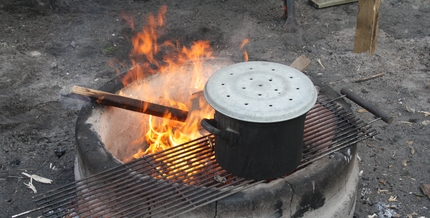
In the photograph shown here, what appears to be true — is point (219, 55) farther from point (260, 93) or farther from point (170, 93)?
point (260, 93)

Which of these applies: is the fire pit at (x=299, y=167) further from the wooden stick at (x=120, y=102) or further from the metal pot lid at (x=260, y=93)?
the metal pot lid at (x=260, y=93)

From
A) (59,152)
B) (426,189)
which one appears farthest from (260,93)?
(59,152)

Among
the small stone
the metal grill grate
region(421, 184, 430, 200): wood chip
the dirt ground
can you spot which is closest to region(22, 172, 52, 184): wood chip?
the dirt ground

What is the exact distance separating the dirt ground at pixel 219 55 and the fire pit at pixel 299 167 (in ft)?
1.62

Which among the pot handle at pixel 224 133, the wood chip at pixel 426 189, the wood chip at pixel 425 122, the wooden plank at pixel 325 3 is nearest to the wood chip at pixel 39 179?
the pot handle at pixel 224 133

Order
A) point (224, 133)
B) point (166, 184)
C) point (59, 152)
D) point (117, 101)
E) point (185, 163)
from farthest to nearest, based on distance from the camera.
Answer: point (59, 152), point (117, 101), point (185, 163), point (166, 184), point (224, 133)

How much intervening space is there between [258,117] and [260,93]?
8.5 inches

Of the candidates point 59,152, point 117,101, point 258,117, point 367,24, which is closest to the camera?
point 258,117

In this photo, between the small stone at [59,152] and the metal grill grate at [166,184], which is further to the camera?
the small stone at [59,152]

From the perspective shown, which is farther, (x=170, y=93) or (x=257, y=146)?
(x=170, y=93)

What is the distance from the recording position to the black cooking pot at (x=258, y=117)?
2199 mm

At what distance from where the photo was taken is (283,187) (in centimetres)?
254

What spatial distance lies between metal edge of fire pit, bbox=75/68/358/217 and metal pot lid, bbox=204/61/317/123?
54 centimetres

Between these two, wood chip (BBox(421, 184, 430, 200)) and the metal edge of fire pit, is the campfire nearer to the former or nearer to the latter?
the metal edge of fire pit
